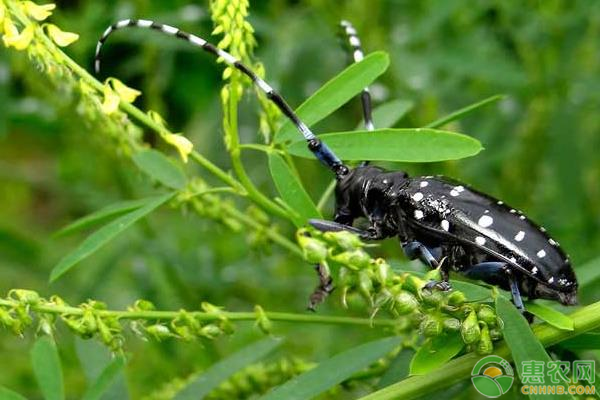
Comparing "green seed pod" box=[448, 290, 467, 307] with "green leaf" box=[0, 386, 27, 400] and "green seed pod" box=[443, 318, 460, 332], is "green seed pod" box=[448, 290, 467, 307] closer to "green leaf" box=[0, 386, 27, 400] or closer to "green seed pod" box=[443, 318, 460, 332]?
"green seed pod" box=[443, 318, 460, 332]

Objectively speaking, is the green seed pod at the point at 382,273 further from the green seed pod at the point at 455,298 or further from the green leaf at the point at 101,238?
the green leaf at the point at 101,238

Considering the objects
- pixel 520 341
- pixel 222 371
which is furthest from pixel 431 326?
pixel 222 371

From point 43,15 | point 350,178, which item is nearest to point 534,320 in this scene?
point 350,178

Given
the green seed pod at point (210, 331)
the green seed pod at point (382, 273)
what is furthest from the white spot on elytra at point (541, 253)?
the green seed pod at point (210, 331)

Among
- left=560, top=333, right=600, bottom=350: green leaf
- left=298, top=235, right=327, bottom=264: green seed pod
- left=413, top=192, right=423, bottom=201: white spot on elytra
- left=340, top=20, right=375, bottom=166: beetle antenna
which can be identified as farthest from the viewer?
left=340, top=20, right=375, bottom=166: beetle antenna

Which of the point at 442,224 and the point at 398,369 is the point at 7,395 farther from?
the point at 442,224

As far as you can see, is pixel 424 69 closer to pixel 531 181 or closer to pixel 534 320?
pixel 531 181

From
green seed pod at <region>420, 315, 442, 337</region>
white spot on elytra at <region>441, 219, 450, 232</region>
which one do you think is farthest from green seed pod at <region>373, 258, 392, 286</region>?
white spot on elytra at <region>441, 219, 450, 232</region>
